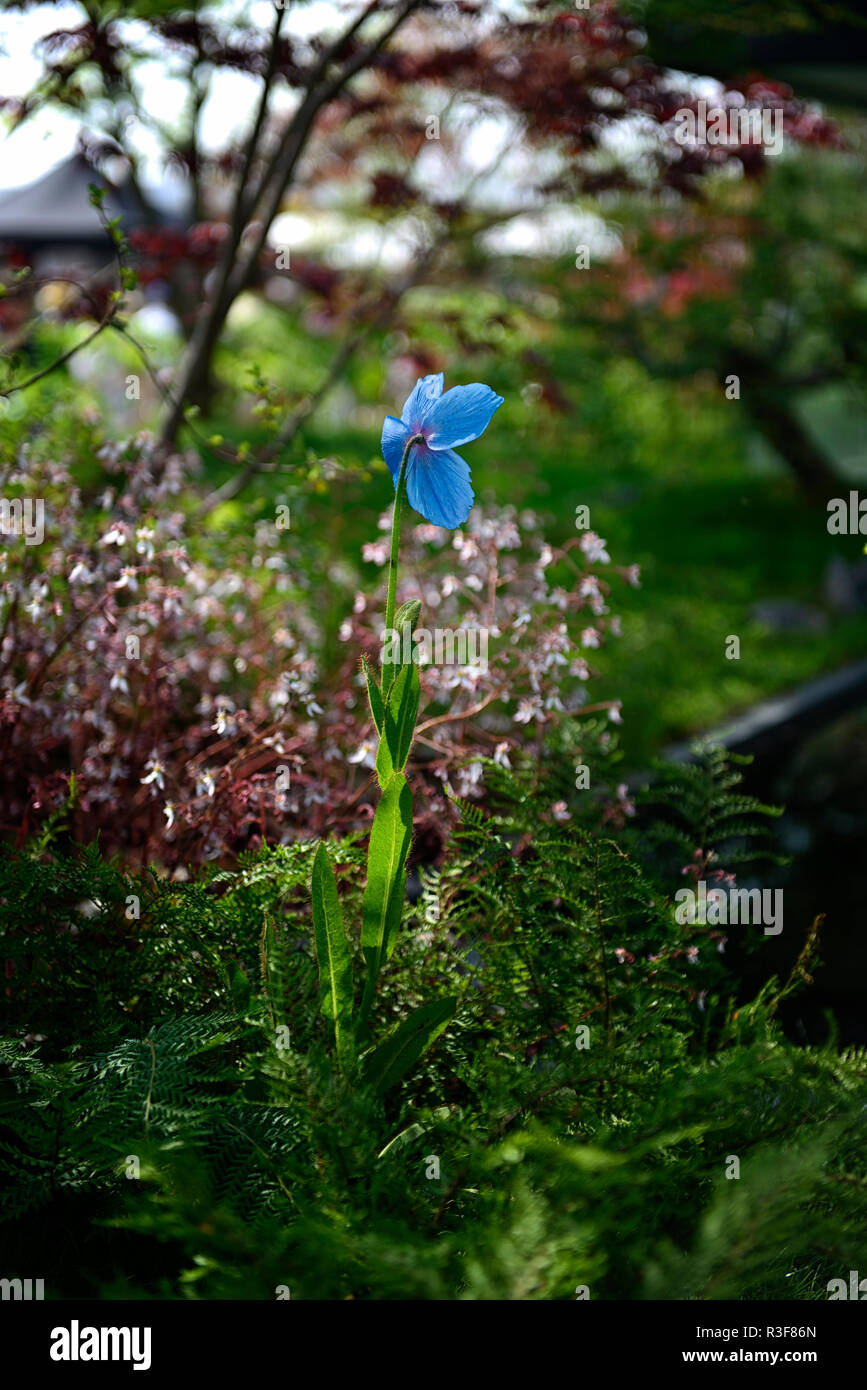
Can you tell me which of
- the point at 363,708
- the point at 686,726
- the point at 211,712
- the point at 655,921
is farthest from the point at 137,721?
the point at 686,726

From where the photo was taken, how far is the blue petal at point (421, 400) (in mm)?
1849

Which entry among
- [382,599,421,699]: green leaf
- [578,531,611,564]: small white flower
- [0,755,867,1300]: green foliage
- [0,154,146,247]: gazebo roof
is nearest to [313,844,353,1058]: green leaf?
[0,755,867,1300]: green foliage

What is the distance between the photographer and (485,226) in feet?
16.7

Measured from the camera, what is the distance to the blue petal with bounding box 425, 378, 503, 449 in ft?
6.01

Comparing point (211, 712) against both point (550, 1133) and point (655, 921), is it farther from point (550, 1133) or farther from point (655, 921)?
point (550, 1133)

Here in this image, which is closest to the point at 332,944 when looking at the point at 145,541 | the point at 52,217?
the point at 145,541

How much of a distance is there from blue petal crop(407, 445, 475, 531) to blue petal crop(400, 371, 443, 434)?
0.16 feet

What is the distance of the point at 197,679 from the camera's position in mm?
3492

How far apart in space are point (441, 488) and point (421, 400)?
133 millimetres

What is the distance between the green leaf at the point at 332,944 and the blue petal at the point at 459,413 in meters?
0.64
